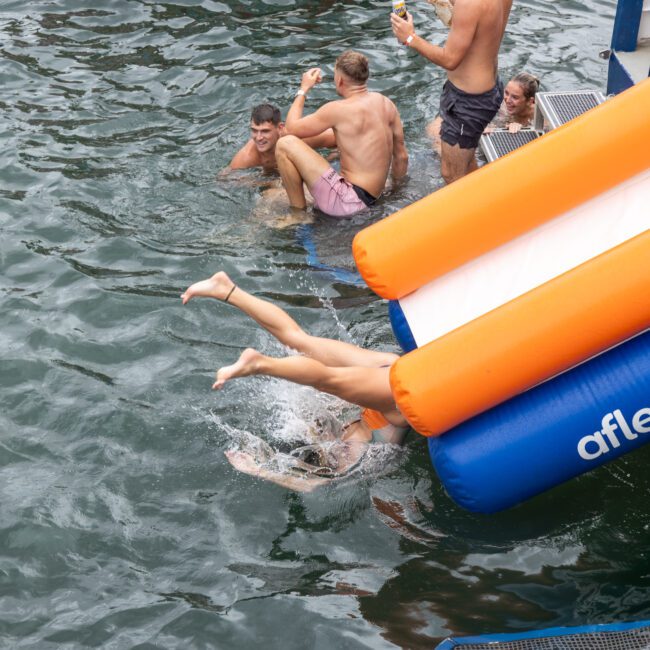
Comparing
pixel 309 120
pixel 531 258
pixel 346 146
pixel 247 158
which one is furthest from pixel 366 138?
pixel 531 258

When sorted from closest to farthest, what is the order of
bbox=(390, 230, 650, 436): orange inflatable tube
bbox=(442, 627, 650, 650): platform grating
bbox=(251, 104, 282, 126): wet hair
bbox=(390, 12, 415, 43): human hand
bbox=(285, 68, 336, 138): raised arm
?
bbox=(442, 627, 650, 650): platform grating → bbox=(390, 230, 650, 436): orange inflatable tube → bbox=(390, 12, 415, 43): human hand → bbox=(285, 68, 336, 138): raised arm → bbox=(251, 104, 282, 126): wet hair

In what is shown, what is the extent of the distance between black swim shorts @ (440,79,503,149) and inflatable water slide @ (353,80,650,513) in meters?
2.36

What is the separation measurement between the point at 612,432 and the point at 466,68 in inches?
136

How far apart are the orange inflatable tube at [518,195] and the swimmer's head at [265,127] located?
308 centimetres

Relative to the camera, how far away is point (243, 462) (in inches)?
188

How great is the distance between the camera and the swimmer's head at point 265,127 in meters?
7.07

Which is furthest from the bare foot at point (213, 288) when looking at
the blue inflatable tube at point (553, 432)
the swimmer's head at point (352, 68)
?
the swimmer's head at point (352, 68)

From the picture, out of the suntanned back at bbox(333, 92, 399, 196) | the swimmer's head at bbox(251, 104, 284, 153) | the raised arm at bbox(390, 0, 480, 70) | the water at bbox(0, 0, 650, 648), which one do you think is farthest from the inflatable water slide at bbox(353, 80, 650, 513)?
the swimmer's head at bbox(251, 104, 284, 153)

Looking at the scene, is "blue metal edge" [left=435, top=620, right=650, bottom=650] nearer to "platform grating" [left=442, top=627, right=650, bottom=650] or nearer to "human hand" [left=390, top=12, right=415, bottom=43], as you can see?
"platform grating" [left=442, top=627, right=650, bottom=650]

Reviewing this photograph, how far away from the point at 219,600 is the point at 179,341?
1.96 metres

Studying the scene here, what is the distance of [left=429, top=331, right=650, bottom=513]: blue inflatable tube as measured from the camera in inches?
151

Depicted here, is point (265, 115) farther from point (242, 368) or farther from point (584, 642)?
point (584, 642)

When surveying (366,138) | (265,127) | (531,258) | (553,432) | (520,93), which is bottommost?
(520,93)

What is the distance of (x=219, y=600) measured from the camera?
413 cm
